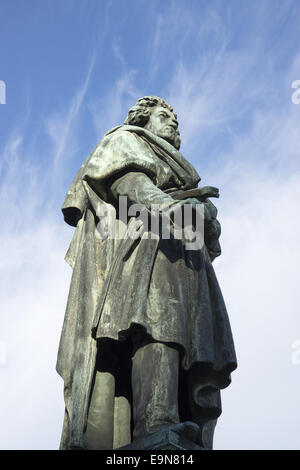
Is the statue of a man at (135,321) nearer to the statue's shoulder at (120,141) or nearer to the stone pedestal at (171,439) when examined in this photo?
the statue's shoulder at (120,141)

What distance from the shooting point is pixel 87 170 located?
9914 mm

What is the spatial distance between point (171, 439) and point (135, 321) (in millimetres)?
1359

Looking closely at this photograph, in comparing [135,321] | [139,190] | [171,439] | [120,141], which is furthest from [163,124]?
[171,439]

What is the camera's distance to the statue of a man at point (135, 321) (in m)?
8.46

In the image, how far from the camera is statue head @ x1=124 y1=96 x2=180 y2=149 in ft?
36.0

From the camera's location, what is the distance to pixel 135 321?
8.53 metres

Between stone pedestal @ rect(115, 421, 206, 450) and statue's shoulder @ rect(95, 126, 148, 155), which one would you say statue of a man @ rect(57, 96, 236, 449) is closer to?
statue's shoulder @ rect(95, 126, 148, 155)

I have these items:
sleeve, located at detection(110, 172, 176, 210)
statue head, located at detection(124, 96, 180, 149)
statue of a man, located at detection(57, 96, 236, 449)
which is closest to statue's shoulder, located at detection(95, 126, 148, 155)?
statue of a man, located at detection(57, 96, 236, 449)

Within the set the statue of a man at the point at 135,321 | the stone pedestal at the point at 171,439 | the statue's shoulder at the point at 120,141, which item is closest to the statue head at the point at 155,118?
the statue's shoulder at the point at 120,141

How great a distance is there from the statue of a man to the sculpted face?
99cm

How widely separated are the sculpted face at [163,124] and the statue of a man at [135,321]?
0.99 m

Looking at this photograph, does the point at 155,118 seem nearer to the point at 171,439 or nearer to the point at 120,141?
the point at 120,141
